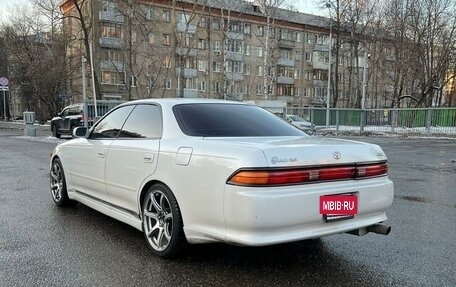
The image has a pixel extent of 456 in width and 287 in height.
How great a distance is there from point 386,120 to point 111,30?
33878mm

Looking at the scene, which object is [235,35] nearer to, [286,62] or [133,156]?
[286,62]

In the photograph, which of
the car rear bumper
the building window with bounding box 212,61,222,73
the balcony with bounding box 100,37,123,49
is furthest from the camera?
the building window with bounding box 212,61,222,73

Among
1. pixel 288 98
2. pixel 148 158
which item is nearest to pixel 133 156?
pixel 148 158

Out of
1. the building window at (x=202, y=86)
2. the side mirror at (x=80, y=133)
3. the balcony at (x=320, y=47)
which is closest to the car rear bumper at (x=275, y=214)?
the side mirror at (x=80, y=133)

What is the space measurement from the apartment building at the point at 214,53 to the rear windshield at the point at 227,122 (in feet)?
108

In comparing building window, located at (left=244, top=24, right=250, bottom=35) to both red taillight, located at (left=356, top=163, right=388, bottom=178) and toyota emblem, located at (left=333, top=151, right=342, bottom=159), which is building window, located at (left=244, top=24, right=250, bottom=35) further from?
toyota emblem, located at (left=333, top=151, right=342, bottom=159)

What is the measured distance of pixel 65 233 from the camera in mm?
4727

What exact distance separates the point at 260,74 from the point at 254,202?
61.8 meters

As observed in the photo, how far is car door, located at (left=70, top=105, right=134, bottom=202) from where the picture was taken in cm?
491

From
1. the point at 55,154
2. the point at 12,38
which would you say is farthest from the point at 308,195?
the point at 12,38

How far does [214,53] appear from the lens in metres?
59.1

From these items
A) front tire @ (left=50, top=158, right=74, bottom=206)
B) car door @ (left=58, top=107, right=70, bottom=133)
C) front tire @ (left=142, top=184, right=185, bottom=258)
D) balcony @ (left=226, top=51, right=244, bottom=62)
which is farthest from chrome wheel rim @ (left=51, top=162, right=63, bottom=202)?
Answer: balcony @ (left=226, top=51, right=244, bottom=62)

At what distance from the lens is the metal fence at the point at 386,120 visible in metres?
26.3

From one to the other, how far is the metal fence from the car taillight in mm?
21241
